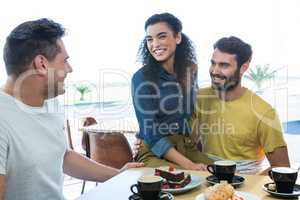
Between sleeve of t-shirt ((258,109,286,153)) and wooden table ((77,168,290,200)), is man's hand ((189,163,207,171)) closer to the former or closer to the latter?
wooden table ((77,168,290,200))

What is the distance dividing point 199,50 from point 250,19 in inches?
111

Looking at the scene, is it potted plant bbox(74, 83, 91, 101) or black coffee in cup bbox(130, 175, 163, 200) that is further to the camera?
potted plant bbox(74, 83, 91, 101)

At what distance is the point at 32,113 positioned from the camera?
4.32 ft

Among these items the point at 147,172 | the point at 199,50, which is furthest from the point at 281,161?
the point at 199,50

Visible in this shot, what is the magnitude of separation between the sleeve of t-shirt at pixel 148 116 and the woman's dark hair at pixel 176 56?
60mm

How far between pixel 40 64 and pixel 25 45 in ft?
0.26

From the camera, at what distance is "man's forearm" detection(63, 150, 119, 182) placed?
155cm

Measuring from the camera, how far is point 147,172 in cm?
145

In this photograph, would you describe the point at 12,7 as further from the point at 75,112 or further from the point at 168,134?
the point at 168,134

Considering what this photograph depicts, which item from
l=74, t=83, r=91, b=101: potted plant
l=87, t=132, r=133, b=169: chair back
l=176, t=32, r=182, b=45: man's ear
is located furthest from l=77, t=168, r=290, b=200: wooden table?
l=74, t=83, r=91, b=101: potted plant

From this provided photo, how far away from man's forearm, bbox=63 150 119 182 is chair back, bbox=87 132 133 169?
86cm

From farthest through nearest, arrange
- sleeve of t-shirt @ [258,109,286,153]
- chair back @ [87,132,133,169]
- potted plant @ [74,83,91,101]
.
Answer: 1. potted plant @ [74,83,91,101]
2. chair back @ [87,132,133,169]
3. sleeve of t-shirt @ [258,109,286,153]

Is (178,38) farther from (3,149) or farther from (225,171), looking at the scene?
(3,149)

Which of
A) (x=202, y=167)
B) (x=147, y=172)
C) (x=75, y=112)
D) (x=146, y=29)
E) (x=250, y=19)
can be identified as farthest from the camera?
(x=250, y=19)
